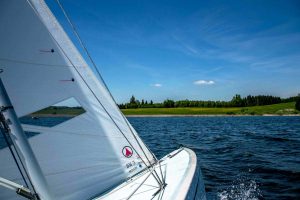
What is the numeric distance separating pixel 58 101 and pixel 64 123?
436mm

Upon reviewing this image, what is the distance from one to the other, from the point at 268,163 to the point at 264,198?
4763mm

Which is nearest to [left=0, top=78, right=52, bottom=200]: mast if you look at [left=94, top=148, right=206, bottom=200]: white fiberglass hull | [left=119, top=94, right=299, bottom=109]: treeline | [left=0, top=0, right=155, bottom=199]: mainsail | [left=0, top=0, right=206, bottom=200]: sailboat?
[left=0, top=0, right=206, bottom=200]: sailboat

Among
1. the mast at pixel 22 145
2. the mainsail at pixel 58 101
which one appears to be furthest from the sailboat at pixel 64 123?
the mast at pixel 22 145

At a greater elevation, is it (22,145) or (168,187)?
(22,145)

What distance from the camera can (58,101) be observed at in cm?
496

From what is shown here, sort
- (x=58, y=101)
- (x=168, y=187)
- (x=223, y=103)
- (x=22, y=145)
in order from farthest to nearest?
(x=223, y=103), (x=58, y=101), (x=168, y=187), (x=22, y=145)

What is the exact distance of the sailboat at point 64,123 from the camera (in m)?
4.35

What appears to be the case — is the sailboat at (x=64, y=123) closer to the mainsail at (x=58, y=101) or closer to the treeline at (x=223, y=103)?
the mainsail at (x=58, y=101)

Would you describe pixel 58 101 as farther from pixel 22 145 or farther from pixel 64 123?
pixel 22 145

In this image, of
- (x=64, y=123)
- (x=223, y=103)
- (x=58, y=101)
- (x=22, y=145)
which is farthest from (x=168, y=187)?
(x=223, y=103)

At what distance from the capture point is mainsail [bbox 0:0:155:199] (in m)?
4.38

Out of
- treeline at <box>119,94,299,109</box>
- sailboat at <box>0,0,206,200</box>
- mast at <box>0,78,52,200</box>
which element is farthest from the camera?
treeline at <box>119,94,299,109</box>

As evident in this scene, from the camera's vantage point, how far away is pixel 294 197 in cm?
795

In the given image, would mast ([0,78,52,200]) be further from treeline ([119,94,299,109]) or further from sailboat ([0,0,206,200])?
treeline ([119,94,299,109])
